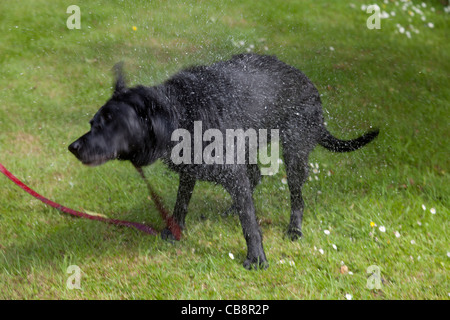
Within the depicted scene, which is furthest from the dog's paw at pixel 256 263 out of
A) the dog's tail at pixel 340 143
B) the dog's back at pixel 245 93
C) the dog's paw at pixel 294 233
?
the dog's tail at pixel 340 143

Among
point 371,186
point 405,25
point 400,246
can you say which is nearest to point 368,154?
point 371,186

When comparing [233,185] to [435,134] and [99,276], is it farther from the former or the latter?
[435,134]

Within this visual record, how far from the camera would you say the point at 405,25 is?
7.51 m

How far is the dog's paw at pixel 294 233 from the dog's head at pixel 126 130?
4.48 feet

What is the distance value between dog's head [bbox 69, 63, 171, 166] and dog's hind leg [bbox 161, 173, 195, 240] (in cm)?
58

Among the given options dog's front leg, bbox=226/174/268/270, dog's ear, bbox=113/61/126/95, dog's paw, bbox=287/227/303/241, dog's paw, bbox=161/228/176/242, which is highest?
dog's ear, bbox=113/61/126/95

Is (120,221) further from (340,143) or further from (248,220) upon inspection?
(340,143)

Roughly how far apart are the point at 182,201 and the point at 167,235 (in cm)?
29

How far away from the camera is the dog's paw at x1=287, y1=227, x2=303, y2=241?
3513 millimetres

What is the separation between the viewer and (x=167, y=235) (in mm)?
3461

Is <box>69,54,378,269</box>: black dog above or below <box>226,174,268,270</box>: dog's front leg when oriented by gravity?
above

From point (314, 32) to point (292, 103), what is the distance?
3950mm

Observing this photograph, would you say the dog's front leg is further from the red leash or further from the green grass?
the red leash

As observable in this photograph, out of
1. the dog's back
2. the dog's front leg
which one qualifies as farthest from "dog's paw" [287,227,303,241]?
the dog's back
